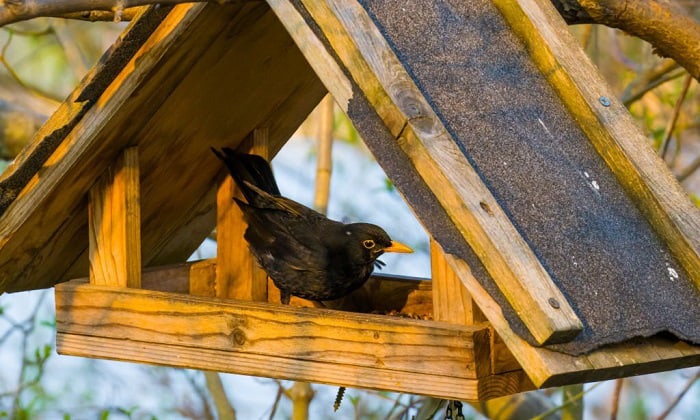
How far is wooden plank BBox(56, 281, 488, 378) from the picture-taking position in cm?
260

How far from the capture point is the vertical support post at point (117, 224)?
3.30 meters

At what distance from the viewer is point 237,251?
12.3 feet

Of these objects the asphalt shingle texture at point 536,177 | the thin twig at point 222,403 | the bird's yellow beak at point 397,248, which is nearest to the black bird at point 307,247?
the bird's yellow beak at point 397,248

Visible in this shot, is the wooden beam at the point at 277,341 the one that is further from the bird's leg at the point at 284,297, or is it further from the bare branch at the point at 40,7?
the bare branch at the point at 40,7

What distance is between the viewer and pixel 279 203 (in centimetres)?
339

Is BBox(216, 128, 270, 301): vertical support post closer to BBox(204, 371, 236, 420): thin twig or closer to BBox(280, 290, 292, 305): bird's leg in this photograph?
BBox(280, 290, 292, 305): bird's leg

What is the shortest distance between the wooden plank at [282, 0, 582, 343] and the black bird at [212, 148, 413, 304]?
0.81 meters

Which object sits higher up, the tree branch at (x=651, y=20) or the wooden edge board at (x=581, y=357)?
the tree branch at (x=651, y=20)

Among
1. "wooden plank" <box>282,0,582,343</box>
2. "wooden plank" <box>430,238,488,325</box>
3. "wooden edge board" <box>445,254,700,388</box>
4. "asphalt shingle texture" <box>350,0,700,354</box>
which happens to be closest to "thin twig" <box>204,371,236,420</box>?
"wooden plank" <box>430,238,488,325</box>

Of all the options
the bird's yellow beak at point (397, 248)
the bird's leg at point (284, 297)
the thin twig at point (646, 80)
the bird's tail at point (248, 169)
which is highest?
the thin twig at point (646, 80)

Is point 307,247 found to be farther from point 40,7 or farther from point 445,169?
point 40,7

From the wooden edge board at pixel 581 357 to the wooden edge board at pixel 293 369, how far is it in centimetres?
31

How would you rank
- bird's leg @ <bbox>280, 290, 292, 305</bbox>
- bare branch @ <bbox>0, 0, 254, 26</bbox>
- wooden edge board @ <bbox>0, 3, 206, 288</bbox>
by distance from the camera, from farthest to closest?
bird's leg @ <bbox>280, 290, 292, 305</bbox> < wooden edge board @ <bbox>0, 3, 206, 288</bbox> < bare branch @ <bbox>0, 0, 254, 26</bbox>

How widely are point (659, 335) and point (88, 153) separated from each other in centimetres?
165
